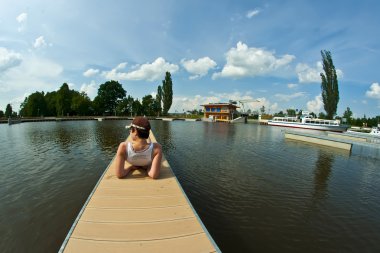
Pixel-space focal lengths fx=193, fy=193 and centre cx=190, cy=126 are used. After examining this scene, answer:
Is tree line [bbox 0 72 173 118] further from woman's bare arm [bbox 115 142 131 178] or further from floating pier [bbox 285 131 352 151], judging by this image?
woman's bare arm [bbox 115 142 131 178]

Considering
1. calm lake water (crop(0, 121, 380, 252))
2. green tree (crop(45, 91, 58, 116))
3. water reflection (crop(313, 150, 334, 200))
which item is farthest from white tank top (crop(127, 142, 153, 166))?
green tree (crop(45, 91, 58, 116))

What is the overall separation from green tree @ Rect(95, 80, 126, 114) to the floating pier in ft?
287

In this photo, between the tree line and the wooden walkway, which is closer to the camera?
the wooden walkway

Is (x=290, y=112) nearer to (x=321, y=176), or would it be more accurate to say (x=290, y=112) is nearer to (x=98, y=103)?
(x=98, y=103)

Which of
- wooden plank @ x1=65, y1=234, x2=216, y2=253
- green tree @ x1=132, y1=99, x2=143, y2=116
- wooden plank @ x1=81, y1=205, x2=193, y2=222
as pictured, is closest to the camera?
wooden plank @ x1=65, y1=234, x2=216, y2=253

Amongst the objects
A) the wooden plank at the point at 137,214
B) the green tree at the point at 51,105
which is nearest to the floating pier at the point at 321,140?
the wooden plank at the point at 137,214

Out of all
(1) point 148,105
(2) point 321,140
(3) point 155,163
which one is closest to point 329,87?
(2) point 321,140

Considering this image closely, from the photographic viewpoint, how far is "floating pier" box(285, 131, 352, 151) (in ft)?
70.1

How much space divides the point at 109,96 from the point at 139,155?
102 m

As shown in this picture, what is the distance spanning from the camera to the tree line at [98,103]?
75.2 m

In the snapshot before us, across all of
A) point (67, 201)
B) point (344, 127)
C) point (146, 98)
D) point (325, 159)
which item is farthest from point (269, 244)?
point (146, 98)

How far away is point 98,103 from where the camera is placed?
93000 mm

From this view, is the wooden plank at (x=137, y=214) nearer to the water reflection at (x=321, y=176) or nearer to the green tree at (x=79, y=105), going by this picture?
the water reflection at (x=321, y=176)

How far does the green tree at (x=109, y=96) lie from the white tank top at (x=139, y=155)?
317 feet
